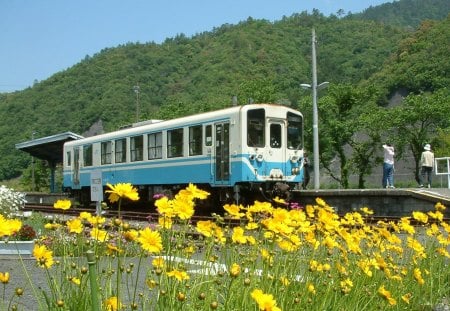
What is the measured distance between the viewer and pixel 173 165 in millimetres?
17266

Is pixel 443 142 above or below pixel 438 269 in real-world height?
above

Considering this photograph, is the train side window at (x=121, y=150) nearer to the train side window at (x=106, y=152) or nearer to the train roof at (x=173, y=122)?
the train roof at (x=173, y=122)

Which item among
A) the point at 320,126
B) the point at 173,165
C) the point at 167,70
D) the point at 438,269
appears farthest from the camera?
the point at 167,70

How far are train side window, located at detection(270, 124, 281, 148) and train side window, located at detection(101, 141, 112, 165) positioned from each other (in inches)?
279

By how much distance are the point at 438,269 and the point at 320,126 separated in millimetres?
28314

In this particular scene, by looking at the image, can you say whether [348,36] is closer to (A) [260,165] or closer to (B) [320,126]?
(B) [320,126]

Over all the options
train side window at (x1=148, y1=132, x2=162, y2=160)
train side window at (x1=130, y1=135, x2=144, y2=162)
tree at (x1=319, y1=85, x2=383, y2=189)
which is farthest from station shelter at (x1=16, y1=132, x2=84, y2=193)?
tree at (x1=319, y1=85, x2=383, y2=189)

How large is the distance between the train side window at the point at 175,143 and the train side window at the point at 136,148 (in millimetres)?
1738

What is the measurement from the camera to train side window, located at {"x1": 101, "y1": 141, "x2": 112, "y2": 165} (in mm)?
21000

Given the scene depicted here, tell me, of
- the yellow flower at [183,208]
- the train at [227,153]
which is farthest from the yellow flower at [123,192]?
the train at [227,153]

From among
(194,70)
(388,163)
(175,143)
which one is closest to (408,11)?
(194,70)

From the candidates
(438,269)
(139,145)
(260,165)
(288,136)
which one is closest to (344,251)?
(438,269)

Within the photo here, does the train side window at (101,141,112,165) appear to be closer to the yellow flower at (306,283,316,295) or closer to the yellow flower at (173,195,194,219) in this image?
the yellow flower at (306,283,316,295)

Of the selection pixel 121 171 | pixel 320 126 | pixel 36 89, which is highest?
pixel 36 89
